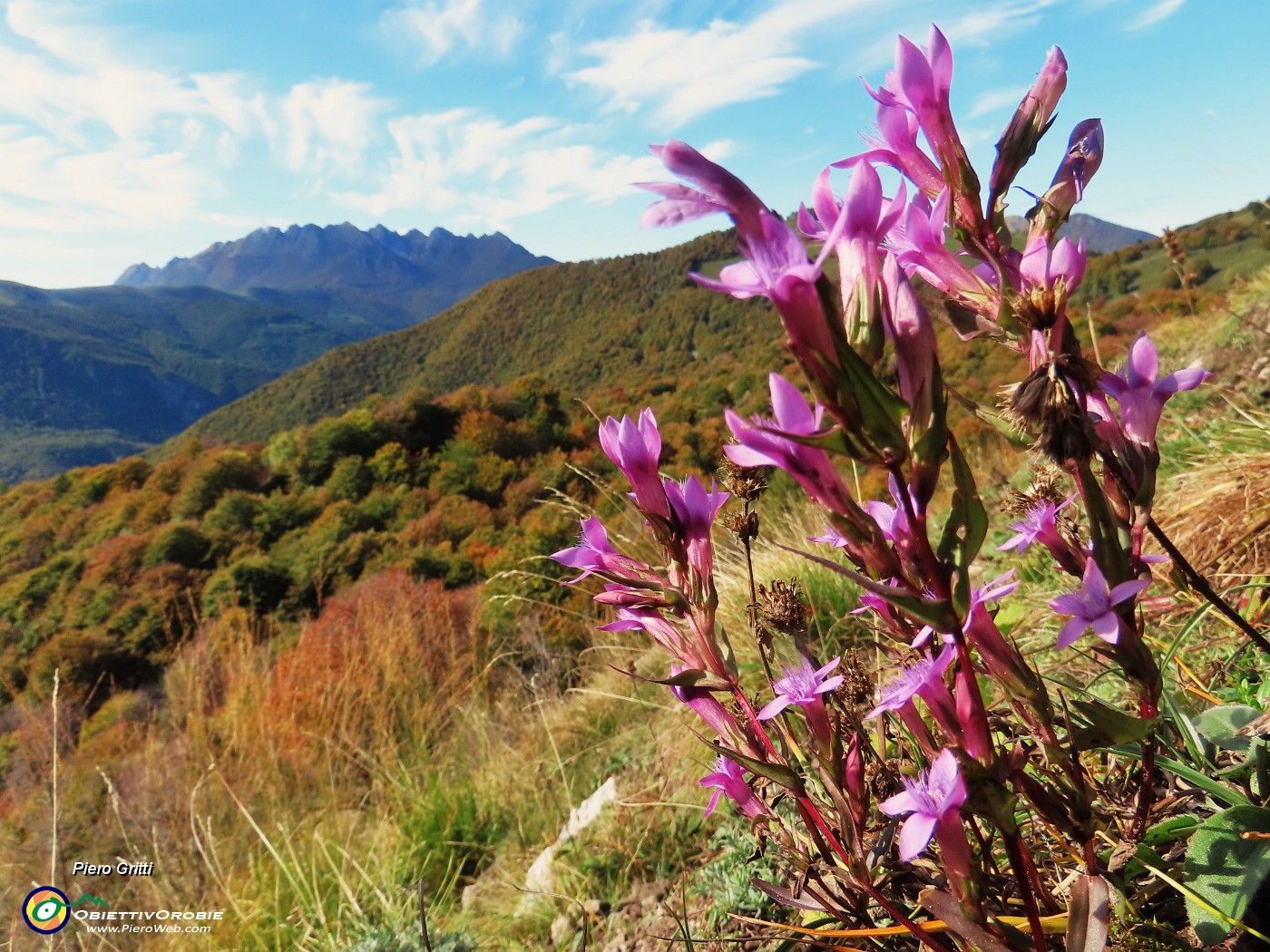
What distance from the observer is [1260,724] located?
1022mm

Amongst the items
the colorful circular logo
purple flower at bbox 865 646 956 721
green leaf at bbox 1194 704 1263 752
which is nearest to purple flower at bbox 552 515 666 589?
purple flower at bbox 865 646 956 721

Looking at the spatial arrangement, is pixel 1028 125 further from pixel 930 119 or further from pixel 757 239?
pixel 757 239

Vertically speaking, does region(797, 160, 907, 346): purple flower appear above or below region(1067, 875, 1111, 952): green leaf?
above

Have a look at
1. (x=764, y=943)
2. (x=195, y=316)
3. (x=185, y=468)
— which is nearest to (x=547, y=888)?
(x=764, y=943)

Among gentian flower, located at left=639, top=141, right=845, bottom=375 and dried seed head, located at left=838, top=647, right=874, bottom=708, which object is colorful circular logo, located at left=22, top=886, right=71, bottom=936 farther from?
gentian flower, located at left=639, top=141, right=845, bottom=375

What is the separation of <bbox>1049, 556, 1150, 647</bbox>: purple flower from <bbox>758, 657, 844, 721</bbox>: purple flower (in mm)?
197

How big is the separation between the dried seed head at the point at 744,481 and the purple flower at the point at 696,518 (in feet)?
0.44

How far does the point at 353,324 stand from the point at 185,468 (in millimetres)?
175052

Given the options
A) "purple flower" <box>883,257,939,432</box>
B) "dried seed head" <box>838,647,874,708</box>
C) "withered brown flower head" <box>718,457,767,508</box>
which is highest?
"purple flower" <box>883,257,939,432</box>

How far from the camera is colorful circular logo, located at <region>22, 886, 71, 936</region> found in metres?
3.47

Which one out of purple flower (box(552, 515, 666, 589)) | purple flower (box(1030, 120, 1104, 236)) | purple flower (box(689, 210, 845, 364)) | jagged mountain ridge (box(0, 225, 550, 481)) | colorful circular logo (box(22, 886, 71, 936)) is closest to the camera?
purple flower (box(689, 210, 845, 364))

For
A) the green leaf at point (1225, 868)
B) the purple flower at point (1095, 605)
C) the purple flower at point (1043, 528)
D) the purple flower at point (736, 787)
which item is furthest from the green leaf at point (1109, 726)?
the purple flower at point (736, 787)

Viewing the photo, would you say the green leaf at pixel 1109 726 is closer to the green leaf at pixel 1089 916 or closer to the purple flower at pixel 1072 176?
the green leaf at pixel 1089 916

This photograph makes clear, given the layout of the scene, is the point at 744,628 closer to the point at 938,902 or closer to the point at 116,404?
the point at 938,902
